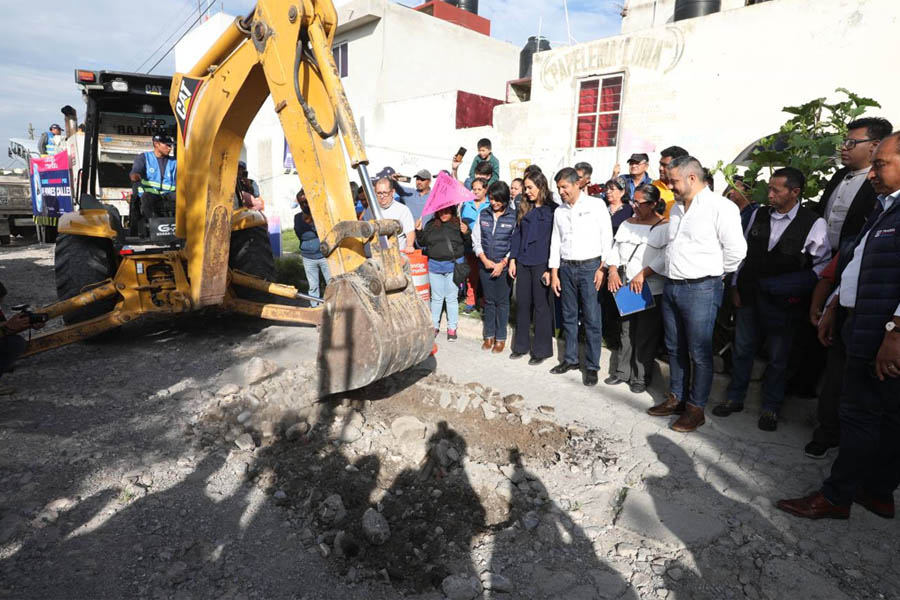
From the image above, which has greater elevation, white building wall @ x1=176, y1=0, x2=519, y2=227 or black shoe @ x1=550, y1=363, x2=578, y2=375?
white building wall @ x1=176, y1=0, x2=519, y2=227

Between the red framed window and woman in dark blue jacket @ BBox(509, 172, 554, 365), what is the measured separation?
4867mm

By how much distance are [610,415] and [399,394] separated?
1.73 meters

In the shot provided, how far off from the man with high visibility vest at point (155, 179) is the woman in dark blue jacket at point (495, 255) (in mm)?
3353

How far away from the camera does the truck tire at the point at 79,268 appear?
5.42 m

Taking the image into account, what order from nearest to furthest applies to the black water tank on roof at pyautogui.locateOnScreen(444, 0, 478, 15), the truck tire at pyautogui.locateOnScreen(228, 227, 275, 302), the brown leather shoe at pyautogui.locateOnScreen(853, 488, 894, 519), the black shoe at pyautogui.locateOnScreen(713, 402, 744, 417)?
the brown leather shoe at pyautogui.locateOnScreen(853, 488, 894, 519) < the black shoe at pyautogui.locateOnScreen(713, 402, 744, 417) < the truck tire at pyautogui.locateOnScreen(228, 227, 275, 302) < the black water tank on roof at pyautogui.locateOnScreen(444, 0, 478, 15)

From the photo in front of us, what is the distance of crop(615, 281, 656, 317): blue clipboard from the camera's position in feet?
15.0

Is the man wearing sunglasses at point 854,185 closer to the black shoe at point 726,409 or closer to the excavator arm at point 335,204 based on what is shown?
the black shoe at point 726,409

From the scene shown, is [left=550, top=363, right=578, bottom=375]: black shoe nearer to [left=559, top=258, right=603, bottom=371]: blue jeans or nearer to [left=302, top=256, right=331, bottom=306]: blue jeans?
[left=559, top=258, right=603, bottom=371]: blue jeans

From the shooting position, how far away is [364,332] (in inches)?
120

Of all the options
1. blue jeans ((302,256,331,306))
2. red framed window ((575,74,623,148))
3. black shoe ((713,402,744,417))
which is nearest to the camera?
black shoe ((713,402,744,417))

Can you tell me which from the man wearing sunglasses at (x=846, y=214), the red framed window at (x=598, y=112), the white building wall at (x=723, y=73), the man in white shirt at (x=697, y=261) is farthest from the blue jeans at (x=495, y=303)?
the red framed window at (x=598, y=112)

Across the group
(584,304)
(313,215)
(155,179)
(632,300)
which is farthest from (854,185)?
(155,179)

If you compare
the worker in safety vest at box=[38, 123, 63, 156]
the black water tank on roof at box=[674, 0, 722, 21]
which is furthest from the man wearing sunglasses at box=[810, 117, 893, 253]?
the worker in safety vest at box=[38, 123, 63, 156]

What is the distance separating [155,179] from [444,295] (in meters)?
3.33
